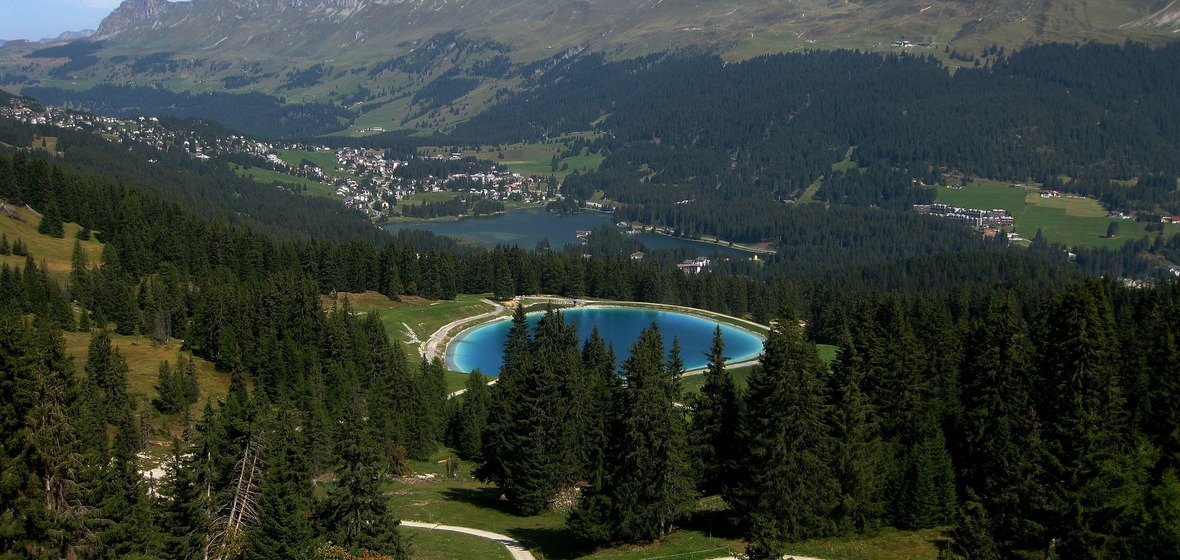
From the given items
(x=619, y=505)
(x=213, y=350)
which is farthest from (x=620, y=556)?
(x=213, y=350)

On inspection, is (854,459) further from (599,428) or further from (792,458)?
(599,428)

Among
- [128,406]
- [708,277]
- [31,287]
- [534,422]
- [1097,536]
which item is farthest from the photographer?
[708,277]

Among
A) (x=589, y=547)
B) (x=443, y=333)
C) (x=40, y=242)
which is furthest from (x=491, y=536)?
(x=40, y=242)

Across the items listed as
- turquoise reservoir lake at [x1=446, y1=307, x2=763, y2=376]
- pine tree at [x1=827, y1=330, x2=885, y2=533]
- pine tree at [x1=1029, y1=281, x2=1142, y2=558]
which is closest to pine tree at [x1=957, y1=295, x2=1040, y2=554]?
pine tree at [x1=1029, y1=281, x2=1142, y2=558]

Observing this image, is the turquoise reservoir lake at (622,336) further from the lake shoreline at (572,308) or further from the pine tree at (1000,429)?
the pine tree at (1000,429)

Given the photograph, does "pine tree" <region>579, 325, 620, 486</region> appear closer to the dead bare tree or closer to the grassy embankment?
the dead bare tree

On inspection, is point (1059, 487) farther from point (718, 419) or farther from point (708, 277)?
point (708, 277)
